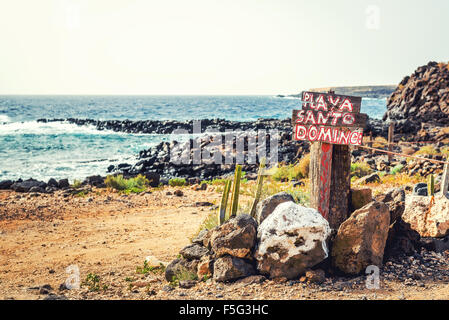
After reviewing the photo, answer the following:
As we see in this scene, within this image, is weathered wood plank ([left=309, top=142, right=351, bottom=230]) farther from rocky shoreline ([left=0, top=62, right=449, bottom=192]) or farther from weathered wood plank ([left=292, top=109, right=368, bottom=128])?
rocky shoreline ([left=0, top=62, right=449, bottom=192])

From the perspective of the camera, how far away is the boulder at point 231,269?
5223 millimetres

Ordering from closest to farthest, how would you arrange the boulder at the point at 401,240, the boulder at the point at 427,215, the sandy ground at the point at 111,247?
1. the sandy ground at the point at 111,247
2. the boulder at the point at 401,240
3. the boulder at the point at 427,215

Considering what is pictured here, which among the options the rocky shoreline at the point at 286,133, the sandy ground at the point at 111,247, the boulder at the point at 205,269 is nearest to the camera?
the sandy ground at the point at 111,247

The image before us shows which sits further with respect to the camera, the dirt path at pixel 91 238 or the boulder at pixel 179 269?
the dirt path at pixel 91 238

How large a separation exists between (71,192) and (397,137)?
2264 cm

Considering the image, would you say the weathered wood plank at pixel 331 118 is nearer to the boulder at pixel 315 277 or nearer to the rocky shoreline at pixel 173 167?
the boulder at pixel 315 277

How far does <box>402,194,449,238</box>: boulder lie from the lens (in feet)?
19.7

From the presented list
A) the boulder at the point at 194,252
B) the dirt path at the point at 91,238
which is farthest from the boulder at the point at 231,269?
the dirt path at the point at 91,238

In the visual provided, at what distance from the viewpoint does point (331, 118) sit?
588cm

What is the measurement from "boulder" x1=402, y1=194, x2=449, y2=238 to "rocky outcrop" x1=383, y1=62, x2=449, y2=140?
30878mm

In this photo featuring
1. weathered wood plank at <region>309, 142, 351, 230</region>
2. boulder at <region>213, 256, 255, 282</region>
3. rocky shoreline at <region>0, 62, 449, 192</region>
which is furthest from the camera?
rocky shoreline at <region>0, 62, 449, 192</region>

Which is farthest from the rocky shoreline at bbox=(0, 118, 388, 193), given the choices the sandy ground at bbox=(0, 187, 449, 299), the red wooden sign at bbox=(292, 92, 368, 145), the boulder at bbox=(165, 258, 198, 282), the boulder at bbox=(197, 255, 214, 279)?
the red wooden sign at bbox=(292, 92, 368, 145)

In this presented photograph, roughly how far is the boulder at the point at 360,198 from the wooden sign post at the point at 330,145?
20 centimetres
